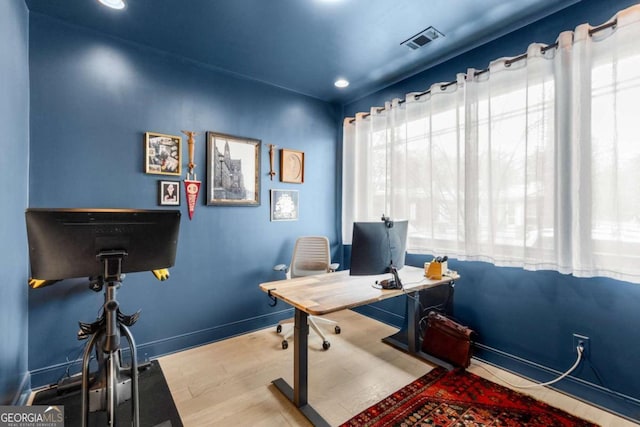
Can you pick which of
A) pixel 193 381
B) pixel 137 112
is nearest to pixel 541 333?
pixel 193 381

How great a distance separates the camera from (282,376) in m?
2.24

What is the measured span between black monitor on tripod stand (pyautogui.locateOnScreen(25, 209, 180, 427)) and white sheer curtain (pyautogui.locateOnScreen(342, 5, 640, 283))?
2.24 meters

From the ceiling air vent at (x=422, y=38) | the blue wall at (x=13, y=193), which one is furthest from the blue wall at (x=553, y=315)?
the blue wall at (x=13, y=193)

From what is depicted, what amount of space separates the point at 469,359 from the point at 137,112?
341 cm

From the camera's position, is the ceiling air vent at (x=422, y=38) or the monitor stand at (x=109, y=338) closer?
the monitor stand at (x=109, y=338)

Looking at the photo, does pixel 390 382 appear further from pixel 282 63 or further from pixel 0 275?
pixel 282 63

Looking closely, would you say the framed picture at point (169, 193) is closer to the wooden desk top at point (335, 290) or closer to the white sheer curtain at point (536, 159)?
the wooden desk top at point (335, 290)

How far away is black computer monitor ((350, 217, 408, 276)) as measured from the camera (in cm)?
198

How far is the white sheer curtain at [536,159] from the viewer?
5.75ft

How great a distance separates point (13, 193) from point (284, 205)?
7.03ft

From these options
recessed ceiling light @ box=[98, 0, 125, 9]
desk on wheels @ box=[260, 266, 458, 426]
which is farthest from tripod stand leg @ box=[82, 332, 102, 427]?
recessed ceiling light @ box=[98, 0, 125, 9]

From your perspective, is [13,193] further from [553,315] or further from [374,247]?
[553,315]

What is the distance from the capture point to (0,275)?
1.54 metres

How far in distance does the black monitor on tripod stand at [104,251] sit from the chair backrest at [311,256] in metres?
1.83
